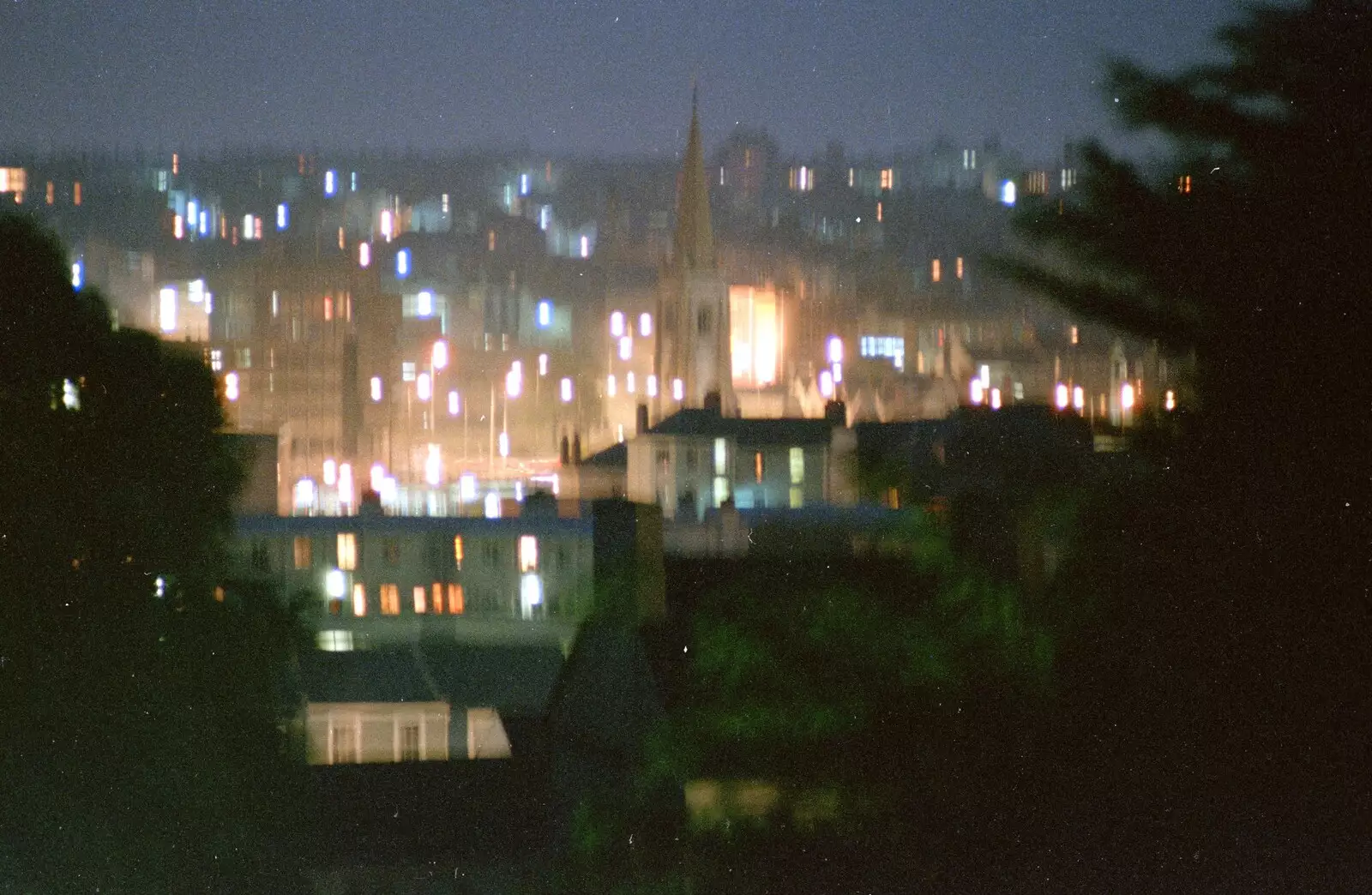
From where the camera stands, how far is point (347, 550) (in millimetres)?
29250

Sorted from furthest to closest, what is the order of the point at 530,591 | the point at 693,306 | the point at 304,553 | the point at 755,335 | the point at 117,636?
the point at 755,335, the point at 693,306, the point at 304,553, the point at 530,591, the point at 117,636

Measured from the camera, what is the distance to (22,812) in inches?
356

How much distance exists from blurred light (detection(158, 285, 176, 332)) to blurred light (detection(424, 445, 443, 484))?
9042 mm

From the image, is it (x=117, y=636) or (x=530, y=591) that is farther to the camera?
(x=530, y=591)

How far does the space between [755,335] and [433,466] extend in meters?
17.1

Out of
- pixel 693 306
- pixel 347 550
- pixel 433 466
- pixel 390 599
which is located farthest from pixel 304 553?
pixel 693 306

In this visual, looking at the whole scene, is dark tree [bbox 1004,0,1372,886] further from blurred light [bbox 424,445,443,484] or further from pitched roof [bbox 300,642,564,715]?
blurred light [bbox 424,445,443,484]

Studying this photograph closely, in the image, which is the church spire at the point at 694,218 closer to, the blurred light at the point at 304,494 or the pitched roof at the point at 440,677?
the blurred light at the point at 304,494

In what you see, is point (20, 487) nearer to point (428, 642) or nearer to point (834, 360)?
point (428, 642)

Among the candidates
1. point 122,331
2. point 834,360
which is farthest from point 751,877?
point 834,360

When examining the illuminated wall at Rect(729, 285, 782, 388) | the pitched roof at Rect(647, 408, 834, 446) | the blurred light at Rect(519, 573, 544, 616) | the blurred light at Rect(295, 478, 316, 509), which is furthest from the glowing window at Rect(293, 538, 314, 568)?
the illuminated wall at Rect(729, 285, 782, 388)

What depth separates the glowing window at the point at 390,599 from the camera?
29172 mm

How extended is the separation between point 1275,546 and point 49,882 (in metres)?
7.89

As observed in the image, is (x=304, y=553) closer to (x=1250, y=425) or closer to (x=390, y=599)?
(x=390, y=599)
